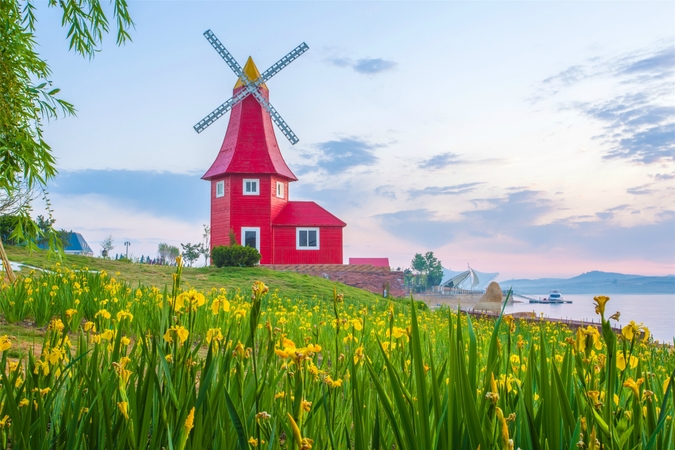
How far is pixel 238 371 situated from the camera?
1.77 meters

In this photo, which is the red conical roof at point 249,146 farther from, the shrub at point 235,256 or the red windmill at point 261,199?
the shrub at point 235,256

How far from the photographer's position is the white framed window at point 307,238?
28094 millimetres

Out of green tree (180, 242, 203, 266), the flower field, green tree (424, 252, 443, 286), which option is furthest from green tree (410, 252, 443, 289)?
the flower field

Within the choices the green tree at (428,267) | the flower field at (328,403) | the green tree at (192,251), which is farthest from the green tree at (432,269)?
the flower field at (328,403)

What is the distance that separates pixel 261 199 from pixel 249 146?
284 centimetres

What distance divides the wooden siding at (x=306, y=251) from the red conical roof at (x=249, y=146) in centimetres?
314

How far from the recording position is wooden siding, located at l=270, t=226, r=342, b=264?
28016 millimetres

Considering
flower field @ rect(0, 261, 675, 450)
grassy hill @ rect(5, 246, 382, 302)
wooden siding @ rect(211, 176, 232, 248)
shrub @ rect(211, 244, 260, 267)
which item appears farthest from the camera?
wooden siding @ rect(211, 176, 232, 248)

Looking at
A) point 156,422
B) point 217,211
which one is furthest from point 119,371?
Answer: point 217,211

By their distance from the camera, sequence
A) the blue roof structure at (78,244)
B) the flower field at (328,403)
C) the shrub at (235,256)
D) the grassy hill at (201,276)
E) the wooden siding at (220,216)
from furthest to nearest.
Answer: the blue roof structure at (78,244) < the wooden siding at (220,216) < the shrub at (235,256) < the grassy hill at (201,276) < the flower field at (328,403)

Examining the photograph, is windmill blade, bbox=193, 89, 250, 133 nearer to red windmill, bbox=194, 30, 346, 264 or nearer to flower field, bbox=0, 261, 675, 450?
red windmill, bbox=194, 30, 346, 264

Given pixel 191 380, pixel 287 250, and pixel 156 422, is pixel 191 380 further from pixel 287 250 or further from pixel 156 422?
pixel 287 250

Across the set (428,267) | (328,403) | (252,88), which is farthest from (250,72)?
(428,267)

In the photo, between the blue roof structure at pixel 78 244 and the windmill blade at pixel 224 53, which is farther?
the blue roof structure at pixel 78 244
